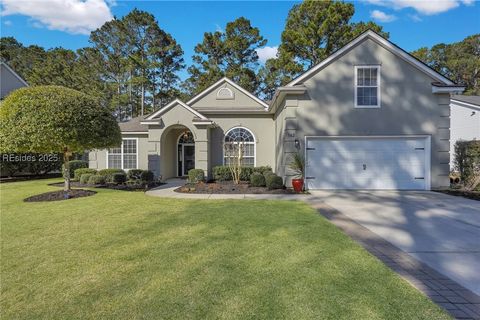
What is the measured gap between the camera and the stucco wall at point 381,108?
1189 centimetres

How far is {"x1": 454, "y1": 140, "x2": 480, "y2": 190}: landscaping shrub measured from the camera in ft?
37.6

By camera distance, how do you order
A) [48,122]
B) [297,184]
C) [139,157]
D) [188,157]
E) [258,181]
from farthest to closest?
1. [188,157]
2. [139,157]
3. [258,181]
4. [297,184]
5. [48,122]

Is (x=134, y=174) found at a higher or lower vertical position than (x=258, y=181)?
higher

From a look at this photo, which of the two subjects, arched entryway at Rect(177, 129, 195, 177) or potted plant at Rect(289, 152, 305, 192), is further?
arched entryway at Rect(177, 129, 195, 177)

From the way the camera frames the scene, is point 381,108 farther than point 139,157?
No

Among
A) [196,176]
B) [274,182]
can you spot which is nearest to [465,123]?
[274,182]

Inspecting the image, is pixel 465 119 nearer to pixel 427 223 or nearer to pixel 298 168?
pixel 298 168

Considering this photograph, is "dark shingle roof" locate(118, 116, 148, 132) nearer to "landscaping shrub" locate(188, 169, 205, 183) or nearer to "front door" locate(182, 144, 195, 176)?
"front door" locate(182, 144, 195, 176)

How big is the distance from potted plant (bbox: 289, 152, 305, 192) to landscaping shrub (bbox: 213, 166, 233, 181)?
13.9ft

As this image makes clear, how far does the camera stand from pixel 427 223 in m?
6.51

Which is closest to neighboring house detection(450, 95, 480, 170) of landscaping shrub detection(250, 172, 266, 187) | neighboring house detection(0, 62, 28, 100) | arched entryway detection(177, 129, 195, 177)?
landscaping shrub detection(250, 172, 266, 187)

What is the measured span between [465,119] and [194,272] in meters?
23.6

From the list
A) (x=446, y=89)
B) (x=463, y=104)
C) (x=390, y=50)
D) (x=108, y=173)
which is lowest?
(x=108, y=173)

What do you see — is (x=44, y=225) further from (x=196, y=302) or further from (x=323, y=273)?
(x=323, y=273)
